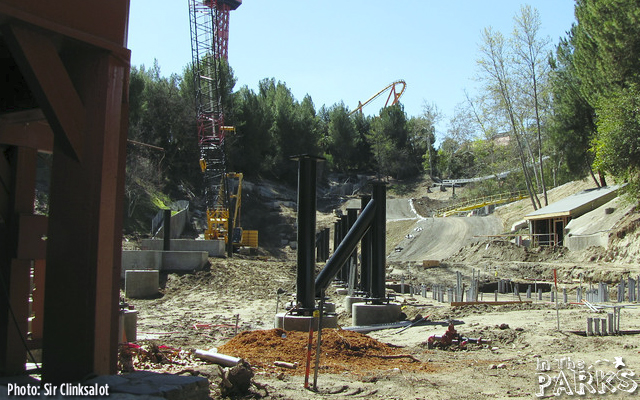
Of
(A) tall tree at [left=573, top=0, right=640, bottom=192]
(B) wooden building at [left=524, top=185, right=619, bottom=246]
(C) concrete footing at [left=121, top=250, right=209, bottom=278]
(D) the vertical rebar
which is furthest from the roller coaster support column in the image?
(B) wooden building at [left=524, top=185, right=619, bottom=246]

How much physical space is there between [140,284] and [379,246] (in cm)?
1135

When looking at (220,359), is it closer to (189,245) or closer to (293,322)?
(293,322)

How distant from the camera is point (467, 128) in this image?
→ 212ft

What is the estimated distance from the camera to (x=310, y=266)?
1088 centimetres

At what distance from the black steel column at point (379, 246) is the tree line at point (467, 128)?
5602 mm

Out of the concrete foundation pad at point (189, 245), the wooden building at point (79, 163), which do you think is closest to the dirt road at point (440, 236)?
the concrete foundation pad at point (189, 245)

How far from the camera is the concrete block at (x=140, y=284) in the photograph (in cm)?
2102

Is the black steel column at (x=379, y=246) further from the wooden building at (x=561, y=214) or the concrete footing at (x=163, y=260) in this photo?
the wooden building at (x=561, y=214)

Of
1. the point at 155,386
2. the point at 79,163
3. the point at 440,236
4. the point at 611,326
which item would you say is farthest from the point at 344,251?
the point at 440,236

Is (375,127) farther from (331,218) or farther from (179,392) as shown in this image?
(179,392)

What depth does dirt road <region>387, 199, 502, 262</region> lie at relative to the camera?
142 feet

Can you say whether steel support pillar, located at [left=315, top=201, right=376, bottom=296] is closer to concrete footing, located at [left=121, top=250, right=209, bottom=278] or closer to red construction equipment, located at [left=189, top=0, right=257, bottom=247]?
concrete footing, located at [left=121, top=250, right=209, bottom=278]

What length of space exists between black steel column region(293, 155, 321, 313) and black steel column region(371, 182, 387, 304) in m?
2.53

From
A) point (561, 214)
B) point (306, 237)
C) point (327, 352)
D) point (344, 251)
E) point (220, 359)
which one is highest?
point (561, 214)
